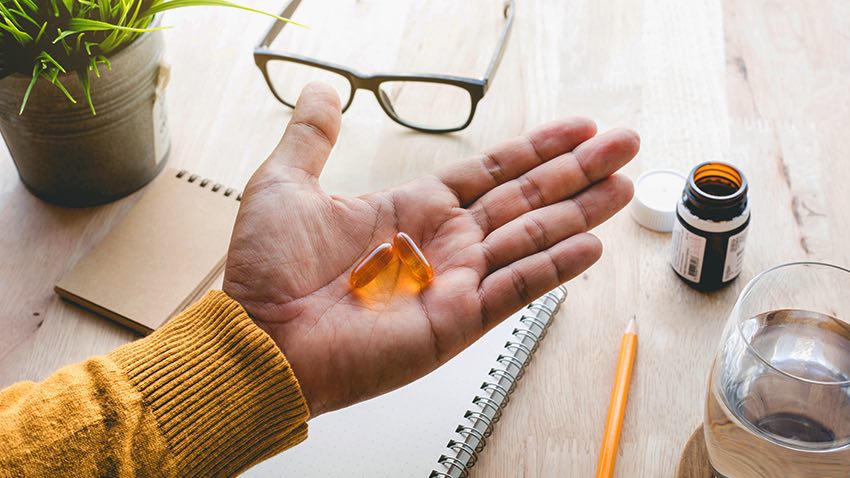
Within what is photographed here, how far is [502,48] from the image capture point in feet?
4.85

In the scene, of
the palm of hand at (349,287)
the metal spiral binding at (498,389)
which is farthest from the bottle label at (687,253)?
the palm of hand at (349,287)

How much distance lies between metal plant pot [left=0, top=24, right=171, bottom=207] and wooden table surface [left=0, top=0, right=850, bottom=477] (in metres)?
0.04

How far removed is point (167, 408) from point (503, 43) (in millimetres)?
791

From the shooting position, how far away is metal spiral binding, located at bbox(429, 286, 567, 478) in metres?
1.07

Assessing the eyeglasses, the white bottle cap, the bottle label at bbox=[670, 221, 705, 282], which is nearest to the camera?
the bottle label at bbox=[670, 221, 705, 282]

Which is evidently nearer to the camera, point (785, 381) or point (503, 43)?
point (785, 381)

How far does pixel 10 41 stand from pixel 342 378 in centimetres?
57

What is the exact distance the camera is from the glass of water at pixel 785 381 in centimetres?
83

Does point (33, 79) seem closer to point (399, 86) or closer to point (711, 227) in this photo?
point (399, 86)

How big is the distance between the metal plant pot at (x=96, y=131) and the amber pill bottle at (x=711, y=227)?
2.33 feet

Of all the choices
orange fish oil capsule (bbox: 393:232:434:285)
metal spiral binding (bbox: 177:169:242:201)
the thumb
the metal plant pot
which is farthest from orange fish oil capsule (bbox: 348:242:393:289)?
the metal plant pot

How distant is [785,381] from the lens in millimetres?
843

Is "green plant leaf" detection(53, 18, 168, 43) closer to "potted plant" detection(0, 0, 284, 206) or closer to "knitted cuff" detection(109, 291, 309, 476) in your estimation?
"potted plant" detection(0, 0, 284, 206)

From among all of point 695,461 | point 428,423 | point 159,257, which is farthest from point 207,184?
point 695,461
